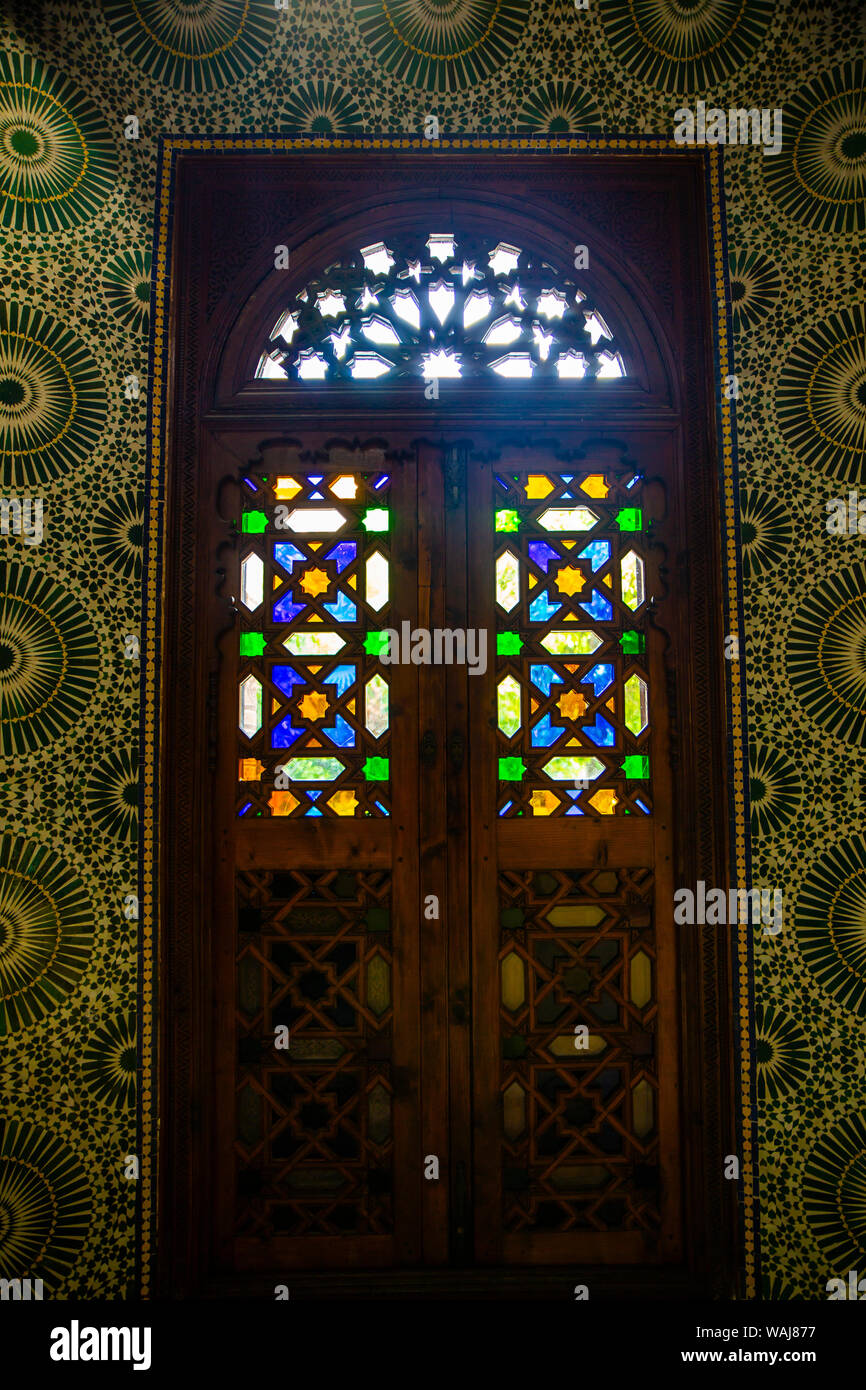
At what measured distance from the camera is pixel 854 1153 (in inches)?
97.2

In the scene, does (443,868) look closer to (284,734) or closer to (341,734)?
(341,734)

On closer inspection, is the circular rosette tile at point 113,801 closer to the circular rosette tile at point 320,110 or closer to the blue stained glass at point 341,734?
the blue stained glass at point 341,734

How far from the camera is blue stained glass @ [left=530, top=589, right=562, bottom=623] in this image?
2.64m

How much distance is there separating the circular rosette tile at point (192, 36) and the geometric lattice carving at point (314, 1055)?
8.03ft

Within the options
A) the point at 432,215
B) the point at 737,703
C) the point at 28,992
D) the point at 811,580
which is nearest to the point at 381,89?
the point at 432,215

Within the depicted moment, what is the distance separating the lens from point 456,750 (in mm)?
2592

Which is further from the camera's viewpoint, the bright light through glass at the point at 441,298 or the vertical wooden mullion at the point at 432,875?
the bright light through glass at the point at 441,298

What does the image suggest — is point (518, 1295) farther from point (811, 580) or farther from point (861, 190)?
point (861, 190)

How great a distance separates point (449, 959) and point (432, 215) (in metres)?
2.29

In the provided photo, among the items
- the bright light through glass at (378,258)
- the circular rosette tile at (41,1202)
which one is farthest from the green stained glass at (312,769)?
the bright light through glass at (378,258)

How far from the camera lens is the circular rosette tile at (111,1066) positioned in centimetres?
246

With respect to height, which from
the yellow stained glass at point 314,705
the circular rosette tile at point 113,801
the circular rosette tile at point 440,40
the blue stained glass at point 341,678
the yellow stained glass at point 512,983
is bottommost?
the yellow stained glass at point 512,983

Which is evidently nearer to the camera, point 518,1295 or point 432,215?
point 518,1295
